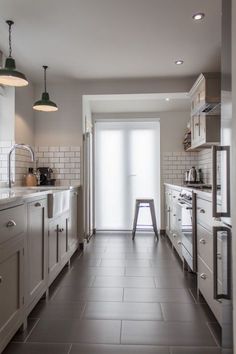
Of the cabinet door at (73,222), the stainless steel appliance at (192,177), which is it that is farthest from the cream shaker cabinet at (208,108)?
the cabinet door at (73,222)

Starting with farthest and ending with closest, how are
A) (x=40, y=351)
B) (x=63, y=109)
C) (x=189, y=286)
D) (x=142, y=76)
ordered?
(x=63, y=109) → (x=142, y=76) → (x=189, y=286) → (x=40, y=351)

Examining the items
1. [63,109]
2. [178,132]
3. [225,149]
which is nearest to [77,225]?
[63,109]

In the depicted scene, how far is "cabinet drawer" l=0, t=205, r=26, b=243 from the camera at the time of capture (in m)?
1.61

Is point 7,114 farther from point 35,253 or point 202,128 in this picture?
point 202,128

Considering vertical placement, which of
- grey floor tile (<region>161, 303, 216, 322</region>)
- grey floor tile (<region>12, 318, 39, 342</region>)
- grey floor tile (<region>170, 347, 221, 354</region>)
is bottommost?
grey floor tile (<region>12, 318, 39, 342</region>)

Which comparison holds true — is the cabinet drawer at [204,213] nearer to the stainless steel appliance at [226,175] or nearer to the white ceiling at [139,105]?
the stainless steel appliance at [226,175]

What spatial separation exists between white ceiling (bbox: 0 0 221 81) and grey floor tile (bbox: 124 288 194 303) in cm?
241

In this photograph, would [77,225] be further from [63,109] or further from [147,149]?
[147,149]

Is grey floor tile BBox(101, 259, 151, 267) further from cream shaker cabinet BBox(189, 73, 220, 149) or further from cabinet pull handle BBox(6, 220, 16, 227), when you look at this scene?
cabinet pull handle BBox(6, 220, 16, 227)

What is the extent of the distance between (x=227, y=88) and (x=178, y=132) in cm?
426

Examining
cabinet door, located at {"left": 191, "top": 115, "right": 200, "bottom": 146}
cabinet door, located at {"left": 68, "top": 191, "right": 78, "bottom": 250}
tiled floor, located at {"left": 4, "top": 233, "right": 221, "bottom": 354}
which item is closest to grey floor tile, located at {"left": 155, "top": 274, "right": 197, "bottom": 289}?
tiled floor, located at {"left": 4, "top": 233, "right": 221, "bottom": 354}

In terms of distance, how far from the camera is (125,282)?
287 cm

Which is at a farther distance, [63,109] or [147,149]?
[147,149]

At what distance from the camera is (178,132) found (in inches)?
216
